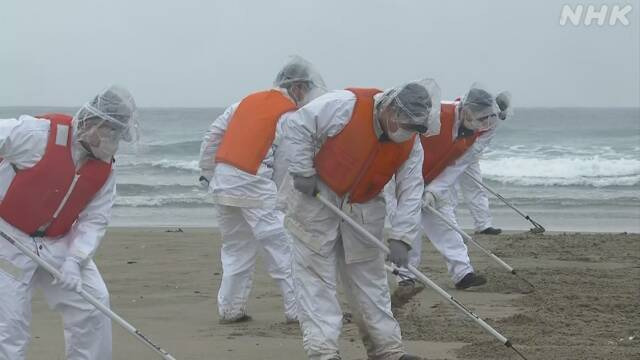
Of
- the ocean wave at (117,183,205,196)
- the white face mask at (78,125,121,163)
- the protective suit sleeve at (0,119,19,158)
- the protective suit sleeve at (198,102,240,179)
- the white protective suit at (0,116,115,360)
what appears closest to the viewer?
the protective suit sleeve at (0,119,19,158)

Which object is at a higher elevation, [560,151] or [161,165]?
[560,151]

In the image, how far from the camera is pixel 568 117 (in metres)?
56.3

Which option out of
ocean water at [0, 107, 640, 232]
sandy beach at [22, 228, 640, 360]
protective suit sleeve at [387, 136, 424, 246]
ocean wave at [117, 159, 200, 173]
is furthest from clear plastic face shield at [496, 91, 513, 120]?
ocean wave at [117, 159, 200, 173]

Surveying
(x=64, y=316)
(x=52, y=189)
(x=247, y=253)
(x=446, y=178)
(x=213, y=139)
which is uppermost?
(x=52, y=189)

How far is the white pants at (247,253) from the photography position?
26.5 feet

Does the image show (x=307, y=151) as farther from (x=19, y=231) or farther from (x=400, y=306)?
(x=400, y=306)

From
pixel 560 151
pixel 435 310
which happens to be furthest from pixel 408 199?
pixel 560 151

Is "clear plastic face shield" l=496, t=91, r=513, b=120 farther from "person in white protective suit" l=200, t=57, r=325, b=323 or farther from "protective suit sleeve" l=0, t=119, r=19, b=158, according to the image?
"protective suit sleeve" l=0, t=119, r=19, b=158

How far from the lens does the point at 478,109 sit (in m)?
9.09

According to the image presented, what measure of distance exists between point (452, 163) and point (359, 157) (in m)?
3.47

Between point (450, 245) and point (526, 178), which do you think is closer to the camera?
point (450, 245)

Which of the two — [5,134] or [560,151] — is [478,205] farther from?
[560,151]

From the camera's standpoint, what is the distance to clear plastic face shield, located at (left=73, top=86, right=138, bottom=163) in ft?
18.4

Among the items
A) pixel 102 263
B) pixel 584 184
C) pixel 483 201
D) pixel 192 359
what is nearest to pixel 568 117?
pixel 584 184
